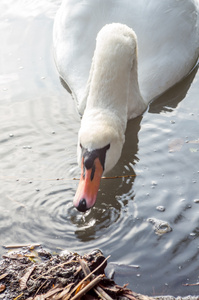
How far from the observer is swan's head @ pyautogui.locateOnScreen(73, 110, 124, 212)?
5.53 m

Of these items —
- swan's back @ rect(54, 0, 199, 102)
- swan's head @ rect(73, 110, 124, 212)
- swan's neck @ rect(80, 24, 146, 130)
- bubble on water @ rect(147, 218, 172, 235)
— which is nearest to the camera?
swan's head @ rect(73, 110, 124, 212)

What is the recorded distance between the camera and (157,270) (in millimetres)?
5219

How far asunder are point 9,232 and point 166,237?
4.82 feet

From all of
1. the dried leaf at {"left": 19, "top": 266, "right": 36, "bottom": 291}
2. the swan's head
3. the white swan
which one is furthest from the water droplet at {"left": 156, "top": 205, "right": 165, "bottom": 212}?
the dried leaf at {"left": 19, "top": 266, "right": 36, "bottom": 291}

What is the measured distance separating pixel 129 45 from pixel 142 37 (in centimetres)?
90

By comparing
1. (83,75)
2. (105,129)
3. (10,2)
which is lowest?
(10,2)

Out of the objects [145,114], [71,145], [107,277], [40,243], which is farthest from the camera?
[145,114]

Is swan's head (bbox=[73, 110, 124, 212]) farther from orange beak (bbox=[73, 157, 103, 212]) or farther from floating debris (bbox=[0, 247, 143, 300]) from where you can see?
floating debris (bbox=[0, 247, 143, 300])

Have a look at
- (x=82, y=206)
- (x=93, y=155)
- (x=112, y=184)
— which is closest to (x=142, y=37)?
(x=112, y=184)

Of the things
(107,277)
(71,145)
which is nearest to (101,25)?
(71,145)

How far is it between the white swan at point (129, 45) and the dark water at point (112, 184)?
0.30 meters

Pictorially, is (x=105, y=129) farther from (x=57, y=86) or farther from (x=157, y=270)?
(x=57, y=86)

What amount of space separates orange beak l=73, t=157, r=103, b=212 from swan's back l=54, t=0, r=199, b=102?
2.05 metres

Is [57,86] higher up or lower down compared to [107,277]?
lower down
